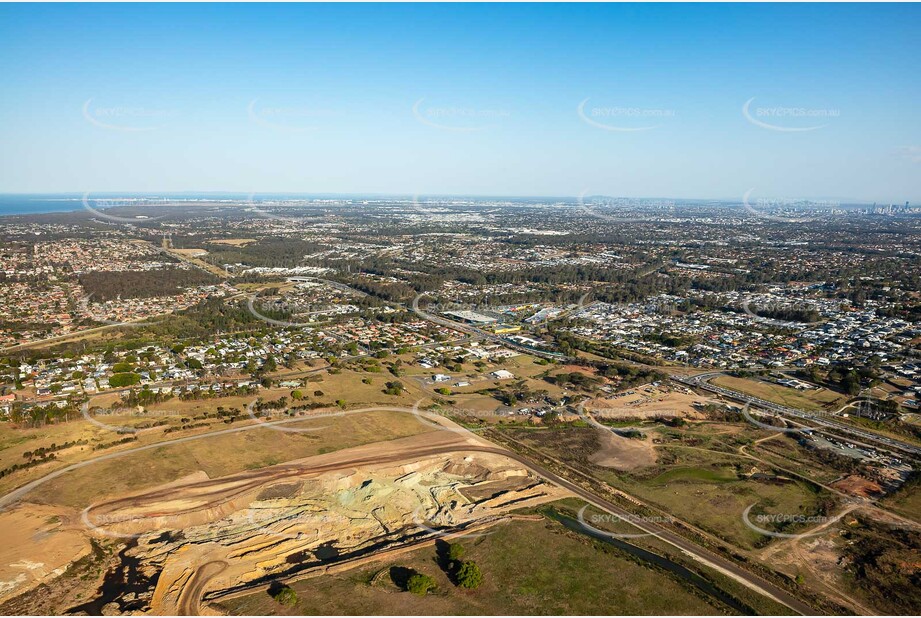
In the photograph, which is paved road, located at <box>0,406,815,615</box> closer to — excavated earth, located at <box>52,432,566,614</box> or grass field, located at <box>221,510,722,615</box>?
excavated earth, located at <box>52,432,566,614</box>

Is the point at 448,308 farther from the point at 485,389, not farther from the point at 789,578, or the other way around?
the point at 789,578

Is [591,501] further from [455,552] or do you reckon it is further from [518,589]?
[455,552]

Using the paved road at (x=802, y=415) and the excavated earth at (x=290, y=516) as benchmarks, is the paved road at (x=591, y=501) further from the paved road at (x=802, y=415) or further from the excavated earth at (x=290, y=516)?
the paved road at (x=802, y=415)

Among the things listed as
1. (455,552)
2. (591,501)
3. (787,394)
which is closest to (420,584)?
(455,552)

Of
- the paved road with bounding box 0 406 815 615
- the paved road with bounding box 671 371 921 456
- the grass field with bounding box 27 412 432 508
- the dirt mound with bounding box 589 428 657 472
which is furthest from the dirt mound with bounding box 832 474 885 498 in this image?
the grass field with bounding box 27 412 432 508

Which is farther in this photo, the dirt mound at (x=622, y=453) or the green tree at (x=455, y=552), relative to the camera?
the dirt mound at (x=622, y=453)

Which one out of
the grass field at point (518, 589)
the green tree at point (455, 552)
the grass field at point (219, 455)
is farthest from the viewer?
the grass field at point (219, 455)

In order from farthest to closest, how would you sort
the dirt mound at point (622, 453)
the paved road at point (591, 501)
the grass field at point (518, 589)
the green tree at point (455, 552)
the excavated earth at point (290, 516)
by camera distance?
the dirt mound at point (622, 453) < the green tree at point (455, 552) < the paved road at point (591, 501) < the excavated earth at point (290, 516) < the grass field at point (518, 589)

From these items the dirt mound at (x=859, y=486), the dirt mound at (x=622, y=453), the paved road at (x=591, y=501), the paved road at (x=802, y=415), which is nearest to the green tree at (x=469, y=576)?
the paved road at (x=591, y=501)
